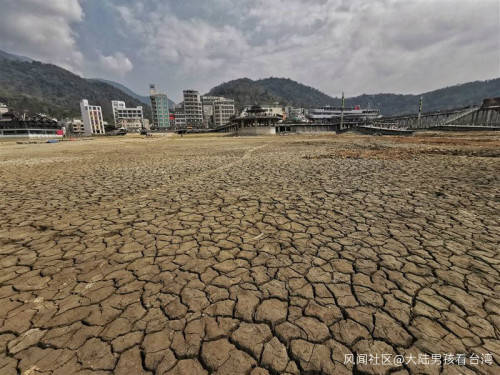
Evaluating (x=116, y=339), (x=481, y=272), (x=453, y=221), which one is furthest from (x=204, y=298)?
(x=453, y=221)

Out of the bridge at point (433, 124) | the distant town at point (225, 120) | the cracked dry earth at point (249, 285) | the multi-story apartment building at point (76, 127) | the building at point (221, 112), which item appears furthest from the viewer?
the building at point (221, 112)

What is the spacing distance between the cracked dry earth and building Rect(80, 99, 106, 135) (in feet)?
439

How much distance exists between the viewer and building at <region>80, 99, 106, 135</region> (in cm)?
10931

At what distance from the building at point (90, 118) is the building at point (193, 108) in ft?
149

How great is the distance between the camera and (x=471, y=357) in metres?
1.69

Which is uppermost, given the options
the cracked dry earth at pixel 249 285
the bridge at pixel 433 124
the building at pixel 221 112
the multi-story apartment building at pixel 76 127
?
the building at pixel 221 112

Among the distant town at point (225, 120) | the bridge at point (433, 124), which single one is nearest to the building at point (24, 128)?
the distant town at point (225, 120)

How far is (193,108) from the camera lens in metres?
136

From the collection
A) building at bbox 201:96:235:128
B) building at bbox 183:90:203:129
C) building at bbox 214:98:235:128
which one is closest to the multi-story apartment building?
building at bbox 183:90:203:129

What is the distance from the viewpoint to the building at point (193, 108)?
13325cm

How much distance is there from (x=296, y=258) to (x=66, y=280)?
279cm

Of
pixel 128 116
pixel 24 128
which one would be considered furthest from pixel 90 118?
pixel 24 128

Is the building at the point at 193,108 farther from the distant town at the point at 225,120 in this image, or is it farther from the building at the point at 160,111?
the building at the point at 160,111

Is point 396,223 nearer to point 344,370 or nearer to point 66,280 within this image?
point 344,370
